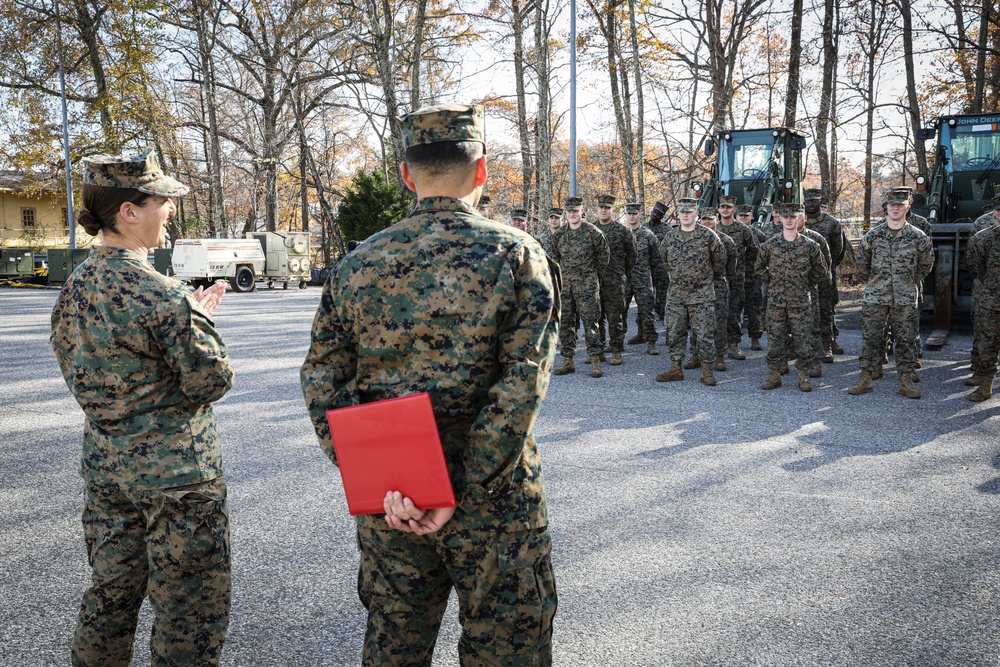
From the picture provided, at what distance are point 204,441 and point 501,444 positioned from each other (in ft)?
3.67

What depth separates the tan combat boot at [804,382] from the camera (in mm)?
8039

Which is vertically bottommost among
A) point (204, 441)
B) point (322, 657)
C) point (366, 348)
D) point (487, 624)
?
point (322, 657)

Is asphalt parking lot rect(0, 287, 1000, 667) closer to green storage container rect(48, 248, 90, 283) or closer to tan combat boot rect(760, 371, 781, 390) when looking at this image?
tan combat boot rect(760, 371, 781, 390)

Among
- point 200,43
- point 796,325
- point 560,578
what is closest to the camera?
point 560,578

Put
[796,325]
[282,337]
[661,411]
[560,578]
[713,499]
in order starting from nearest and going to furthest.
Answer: [560,578] → [713,499] → [661,411] → [796,325] → [282,337]

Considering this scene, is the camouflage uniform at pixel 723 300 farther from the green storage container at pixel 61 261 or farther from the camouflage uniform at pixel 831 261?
the green storage container at pixel 61 261

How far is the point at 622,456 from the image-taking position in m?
5.68

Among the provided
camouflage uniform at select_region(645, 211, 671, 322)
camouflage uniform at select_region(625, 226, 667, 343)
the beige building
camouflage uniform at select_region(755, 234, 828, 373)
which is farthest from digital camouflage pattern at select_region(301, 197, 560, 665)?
the beige building

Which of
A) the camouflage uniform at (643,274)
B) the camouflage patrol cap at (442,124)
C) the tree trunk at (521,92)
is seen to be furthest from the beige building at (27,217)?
the camouflage patrol cap at (442,124)

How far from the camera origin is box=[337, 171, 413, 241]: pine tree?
84.9ft

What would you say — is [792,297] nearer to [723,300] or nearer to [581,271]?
[723,300]

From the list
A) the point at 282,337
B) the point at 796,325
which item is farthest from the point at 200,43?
the point at 796,325

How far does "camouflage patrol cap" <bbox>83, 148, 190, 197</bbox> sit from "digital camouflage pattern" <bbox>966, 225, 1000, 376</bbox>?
8006 mm

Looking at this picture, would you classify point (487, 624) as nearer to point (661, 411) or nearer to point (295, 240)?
point (661, 411)
